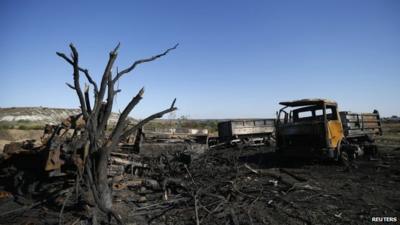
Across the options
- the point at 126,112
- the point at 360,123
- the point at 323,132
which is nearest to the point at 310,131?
the point at 323,132

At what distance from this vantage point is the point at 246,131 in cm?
1900

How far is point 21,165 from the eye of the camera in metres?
8.33

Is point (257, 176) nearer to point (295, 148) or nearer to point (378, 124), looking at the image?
point (295, 148)

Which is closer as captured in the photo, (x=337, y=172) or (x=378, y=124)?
(x=337, y=172)

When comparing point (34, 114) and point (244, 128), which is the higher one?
point (34, 114)

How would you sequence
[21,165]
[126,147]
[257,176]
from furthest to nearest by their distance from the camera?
1. [126,147]
2. [257,176]
3. [21,165]

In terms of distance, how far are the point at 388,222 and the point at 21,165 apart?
32.0ft

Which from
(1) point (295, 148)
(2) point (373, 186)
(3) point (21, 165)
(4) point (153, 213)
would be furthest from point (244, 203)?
(3) point (21, 165)

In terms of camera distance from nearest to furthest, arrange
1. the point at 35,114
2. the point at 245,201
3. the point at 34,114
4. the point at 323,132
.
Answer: the point at 245,201, the point at 323,132, the point at 34,114, the point at 35,114

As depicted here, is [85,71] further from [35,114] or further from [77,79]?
[35,114]

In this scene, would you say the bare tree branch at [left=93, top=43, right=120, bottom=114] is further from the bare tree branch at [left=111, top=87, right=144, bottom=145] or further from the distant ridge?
the distant ridge

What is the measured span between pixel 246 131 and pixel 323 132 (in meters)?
9.29

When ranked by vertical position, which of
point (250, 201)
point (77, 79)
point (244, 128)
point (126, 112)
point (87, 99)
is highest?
point (77, 79)

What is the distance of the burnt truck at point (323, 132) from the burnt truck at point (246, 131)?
643 cm
